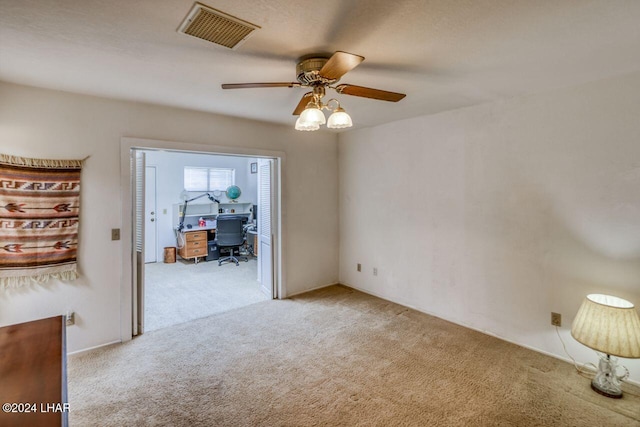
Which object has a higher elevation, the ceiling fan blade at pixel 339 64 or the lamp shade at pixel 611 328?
the ceiling fan blade at pixel 339 64

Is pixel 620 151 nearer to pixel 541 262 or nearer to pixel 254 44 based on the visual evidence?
pixel 541 262

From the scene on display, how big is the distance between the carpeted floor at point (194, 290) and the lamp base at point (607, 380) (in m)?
3.35

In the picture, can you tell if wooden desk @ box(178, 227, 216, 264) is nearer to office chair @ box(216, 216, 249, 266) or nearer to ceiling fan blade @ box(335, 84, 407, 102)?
office chair @ box(216, 216, 249, 266)

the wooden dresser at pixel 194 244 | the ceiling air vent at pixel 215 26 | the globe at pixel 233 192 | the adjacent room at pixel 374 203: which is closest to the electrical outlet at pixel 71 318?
the adjacent room at pixel 374 203

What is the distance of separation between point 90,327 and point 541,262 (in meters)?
4.10

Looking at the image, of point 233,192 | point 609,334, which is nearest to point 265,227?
point 233,192

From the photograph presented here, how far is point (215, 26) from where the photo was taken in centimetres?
159

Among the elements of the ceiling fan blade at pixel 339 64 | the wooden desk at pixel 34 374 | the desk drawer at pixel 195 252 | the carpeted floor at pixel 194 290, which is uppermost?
the ceiling fan blade at pixel 339 64

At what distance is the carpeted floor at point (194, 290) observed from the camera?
3668mm

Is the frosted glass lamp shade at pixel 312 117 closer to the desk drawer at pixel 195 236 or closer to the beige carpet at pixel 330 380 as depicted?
the beige carpet at pixel 330 380

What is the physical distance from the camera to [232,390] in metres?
2.23

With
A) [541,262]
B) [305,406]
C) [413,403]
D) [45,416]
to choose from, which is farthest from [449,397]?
[45,416]

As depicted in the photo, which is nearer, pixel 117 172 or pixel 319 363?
pixel 319 363

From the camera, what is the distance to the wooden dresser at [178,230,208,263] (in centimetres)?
611
